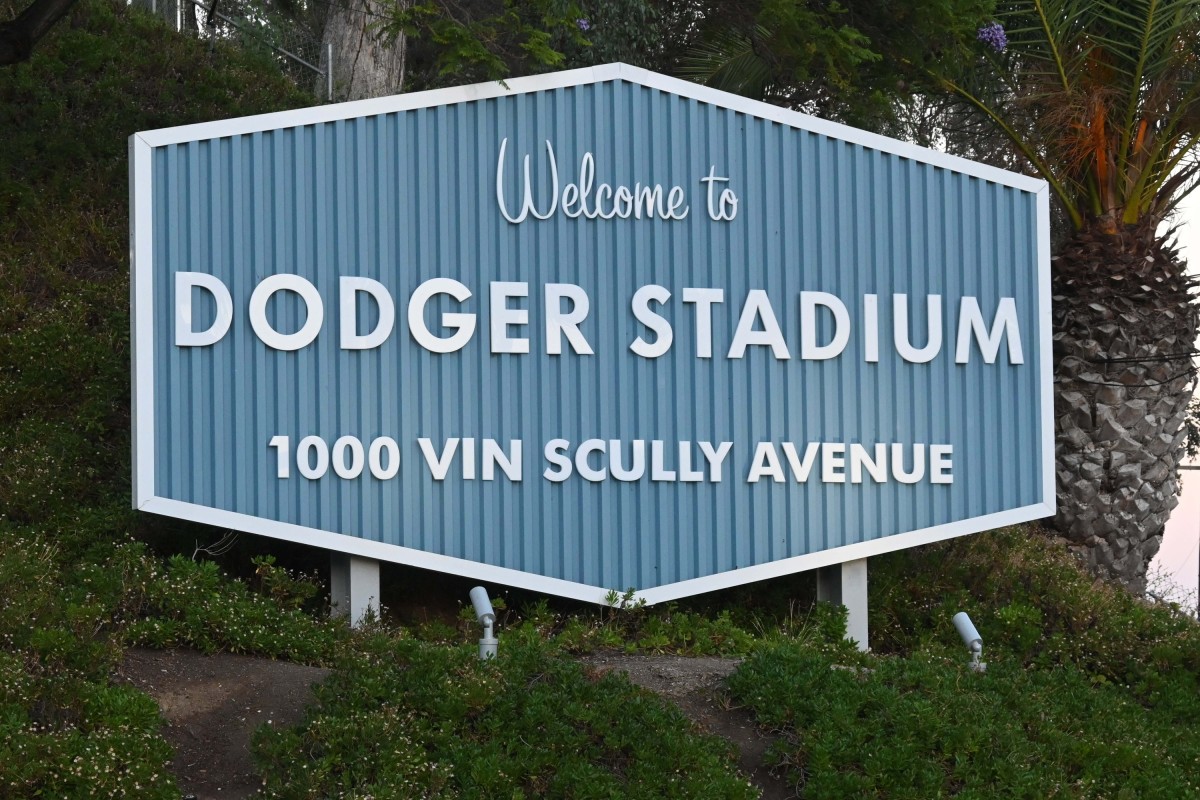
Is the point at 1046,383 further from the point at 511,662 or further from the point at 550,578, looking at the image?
the point at 511,662

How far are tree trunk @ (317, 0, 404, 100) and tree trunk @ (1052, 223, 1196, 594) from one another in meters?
8.30

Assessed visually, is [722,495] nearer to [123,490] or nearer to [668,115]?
[668,115]

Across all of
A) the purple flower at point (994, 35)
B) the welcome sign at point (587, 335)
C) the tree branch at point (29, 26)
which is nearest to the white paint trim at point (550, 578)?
the welcome sign at point (587, 335)

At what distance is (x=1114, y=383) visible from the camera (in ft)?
51.3

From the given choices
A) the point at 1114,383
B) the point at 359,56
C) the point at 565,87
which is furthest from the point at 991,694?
the point at 359,56

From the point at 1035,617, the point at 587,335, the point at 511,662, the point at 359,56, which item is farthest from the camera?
the point at 359,56

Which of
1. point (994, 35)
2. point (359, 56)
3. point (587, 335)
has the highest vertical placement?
point (359, 56)

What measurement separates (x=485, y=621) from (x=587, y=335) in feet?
8.81

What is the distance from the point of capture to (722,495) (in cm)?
1209

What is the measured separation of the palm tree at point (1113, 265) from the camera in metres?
15.5

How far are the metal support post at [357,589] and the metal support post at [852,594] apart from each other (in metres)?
3.76

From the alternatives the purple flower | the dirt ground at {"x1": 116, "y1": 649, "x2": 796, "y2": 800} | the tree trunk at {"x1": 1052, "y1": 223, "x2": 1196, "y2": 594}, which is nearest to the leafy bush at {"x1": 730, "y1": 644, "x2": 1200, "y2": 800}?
the dirt ground at {"x1": 116, "y1": 649, "x2": 796, "y2": 800}

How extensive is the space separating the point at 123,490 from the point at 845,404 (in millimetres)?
5873

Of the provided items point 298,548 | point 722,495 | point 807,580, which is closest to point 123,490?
point 298,548
